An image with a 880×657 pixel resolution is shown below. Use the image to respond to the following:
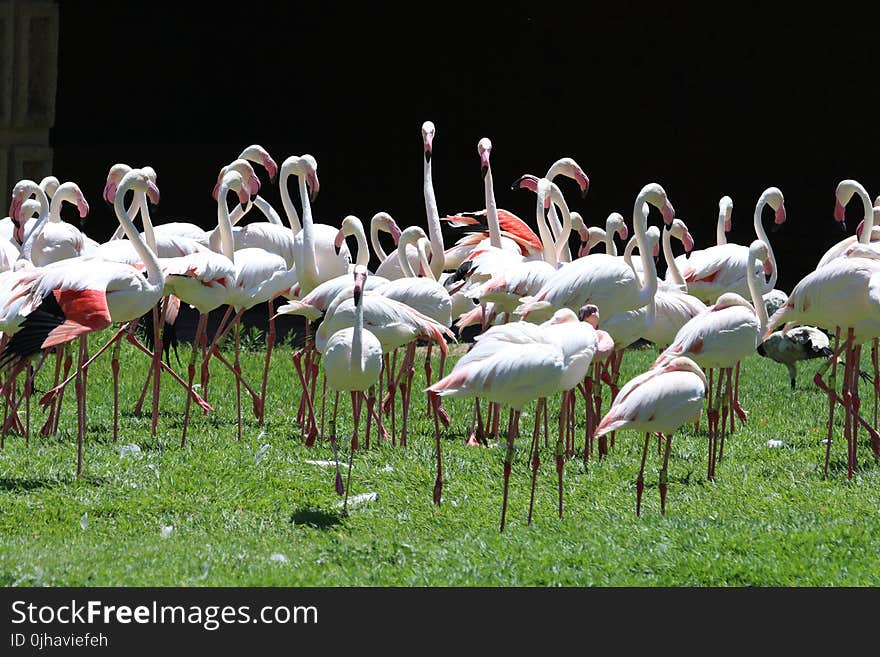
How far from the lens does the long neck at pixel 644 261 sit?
626 centimetres

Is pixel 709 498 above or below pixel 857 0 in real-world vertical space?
below

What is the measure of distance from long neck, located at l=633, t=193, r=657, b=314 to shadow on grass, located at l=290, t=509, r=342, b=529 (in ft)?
6.35

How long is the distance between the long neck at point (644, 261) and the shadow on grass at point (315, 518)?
194 centimetres

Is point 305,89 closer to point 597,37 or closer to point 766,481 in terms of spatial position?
point 597,37

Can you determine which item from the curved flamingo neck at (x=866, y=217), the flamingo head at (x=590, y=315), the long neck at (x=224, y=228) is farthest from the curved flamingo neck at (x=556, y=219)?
the flamingo head at (x=590, y=315)

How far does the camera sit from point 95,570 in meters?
4.21

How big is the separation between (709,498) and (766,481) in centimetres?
45

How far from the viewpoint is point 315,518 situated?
5012mm

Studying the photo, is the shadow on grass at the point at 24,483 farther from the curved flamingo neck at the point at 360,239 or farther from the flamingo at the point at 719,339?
the flamingo at the point at 719,339

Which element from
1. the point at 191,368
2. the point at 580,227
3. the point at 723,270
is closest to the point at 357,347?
the point at 191,368

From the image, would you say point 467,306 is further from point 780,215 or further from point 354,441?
point 354,441

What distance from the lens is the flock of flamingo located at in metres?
4.97
